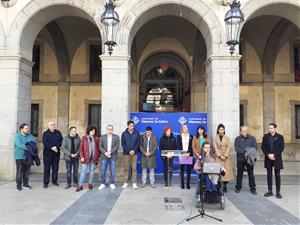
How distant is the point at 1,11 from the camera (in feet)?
32.7

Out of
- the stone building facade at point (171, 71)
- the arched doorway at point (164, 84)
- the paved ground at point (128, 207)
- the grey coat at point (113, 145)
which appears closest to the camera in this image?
the paved ground at point (128, 207)

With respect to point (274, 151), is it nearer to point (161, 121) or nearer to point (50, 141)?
point (161, 121)

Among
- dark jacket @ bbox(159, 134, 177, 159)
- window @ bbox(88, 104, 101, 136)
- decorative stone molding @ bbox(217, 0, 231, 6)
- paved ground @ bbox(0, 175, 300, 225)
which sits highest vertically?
decorative stone molding @ bbox(217, 0, 231, 6)

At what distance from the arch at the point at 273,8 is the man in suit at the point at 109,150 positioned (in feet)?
19.0

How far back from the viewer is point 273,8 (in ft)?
34.0

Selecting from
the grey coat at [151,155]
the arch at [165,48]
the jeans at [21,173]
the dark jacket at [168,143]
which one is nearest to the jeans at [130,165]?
the grey coat at [151,155]

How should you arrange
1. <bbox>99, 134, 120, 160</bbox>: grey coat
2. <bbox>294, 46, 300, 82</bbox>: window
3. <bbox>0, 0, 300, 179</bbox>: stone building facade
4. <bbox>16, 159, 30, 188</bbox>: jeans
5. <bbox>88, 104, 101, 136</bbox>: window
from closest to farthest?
<bbox>16, 159, 30, 188</bbox>: jeans → <bbox>99, 134, 120, 160</bbox>: grey coat → <bbox>0, 0, 300, 179</bbox>: stone building facade → <bbox>294, 46, 300, 82</bbox>: window → <bbox>88, 104, 101, 136</bbox>: window

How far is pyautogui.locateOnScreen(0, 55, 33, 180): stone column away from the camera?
31.9ft

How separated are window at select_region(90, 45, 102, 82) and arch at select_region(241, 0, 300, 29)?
8989 mm

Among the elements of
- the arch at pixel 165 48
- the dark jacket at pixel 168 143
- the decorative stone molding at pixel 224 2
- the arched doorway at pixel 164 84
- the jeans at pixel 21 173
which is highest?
the arch at pixel 165 48

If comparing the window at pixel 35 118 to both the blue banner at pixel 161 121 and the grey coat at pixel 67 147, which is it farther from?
the grey coat at pixel 67 147

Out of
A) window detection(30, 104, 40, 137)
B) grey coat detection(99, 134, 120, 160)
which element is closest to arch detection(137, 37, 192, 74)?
window detection(30, 104, 40, 137)

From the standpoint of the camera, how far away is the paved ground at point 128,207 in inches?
223

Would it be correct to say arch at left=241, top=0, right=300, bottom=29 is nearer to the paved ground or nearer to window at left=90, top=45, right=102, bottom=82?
the paved ground
